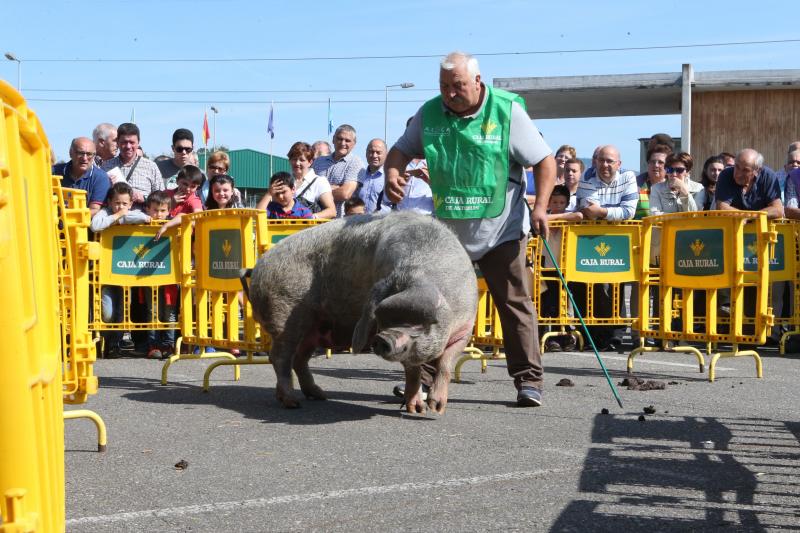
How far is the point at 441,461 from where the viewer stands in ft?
17.8

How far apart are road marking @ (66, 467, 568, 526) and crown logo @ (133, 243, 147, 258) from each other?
653cm

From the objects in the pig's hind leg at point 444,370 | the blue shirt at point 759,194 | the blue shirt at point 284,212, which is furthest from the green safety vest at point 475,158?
the blue shirt at point 759,194

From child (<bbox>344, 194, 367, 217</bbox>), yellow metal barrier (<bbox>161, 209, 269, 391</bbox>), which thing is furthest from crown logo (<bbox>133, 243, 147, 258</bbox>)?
child (<bbox>344, 194, 367, 217</bbox>)

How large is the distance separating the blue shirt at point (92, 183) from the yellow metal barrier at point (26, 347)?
26.1ft

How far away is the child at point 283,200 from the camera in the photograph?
10.6 meters

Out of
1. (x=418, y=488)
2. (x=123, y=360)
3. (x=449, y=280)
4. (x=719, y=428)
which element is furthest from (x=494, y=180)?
(x=123, y=360)

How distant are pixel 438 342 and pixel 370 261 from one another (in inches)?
34.4

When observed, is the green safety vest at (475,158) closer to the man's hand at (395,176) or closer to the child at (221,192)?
the man's hand at (395,176)

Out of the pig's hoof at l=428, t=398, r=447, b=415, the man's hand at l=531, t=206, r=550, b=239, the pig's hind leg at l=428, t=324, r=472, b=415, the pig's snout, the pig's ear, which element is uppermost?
the man's hand at l=531, t=206, r=550, b=239

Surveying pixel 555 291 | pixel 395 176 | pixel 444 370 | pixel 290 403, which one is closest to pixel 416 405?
pixel 444 370

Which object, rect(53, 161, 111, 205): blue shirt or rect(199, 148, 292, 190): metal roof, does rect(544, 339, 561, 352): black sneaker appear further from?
rect(199, 148, 292, 190): metal roof

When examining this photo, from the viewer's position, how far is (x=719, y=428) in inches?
251

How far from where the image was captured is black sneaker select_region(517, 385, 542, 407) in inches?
287

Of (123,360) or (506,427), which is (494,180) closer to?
(506,427)
